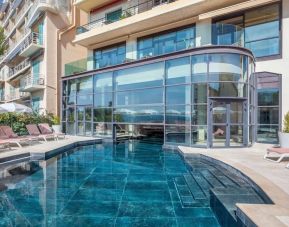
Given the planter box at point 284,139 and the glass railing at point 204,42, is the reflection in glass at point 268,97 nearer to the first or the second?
the planter box at point 284,139

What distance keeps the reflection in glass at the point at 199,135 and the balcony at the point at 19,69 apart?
23653mm

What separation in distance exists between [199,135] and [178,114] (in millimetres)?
1718

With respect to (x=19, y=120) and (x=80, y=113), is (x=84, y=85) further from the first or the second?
(x=19, y=120)

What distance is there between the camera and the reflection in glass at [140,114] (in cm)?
1588

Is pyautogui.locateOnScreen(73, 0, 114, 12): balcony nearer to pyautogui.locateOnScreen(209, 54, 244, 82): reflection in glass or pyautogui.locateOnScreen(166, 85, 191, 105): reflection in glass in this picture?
pyautogui.locateOnScreen(166, 85, 191, 105): reflection in glass

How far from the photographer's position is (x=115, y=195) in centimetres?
681

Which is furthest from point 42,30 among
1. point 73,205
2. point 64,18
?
point 73,205

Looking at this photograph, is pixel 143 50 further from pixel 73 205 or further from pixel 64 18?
pixel 73 205

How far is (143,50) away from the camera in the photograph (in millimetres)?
19938

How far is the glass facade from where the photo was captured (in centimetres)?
1475

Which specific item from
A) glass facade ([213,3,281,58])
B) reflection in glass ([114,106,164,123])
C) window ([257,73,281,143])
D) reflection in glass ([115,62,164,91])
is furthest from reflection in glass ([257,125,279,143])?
reflection in glass ([115,62,164,91])

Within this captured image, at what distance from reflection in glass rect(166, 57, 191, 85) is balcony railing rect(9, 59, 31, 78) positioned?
69.5 feet

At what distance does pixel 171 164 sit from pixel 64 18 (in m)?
22.2

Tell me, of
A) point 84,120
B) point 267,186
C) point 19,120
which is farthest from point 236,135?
point 19,120
